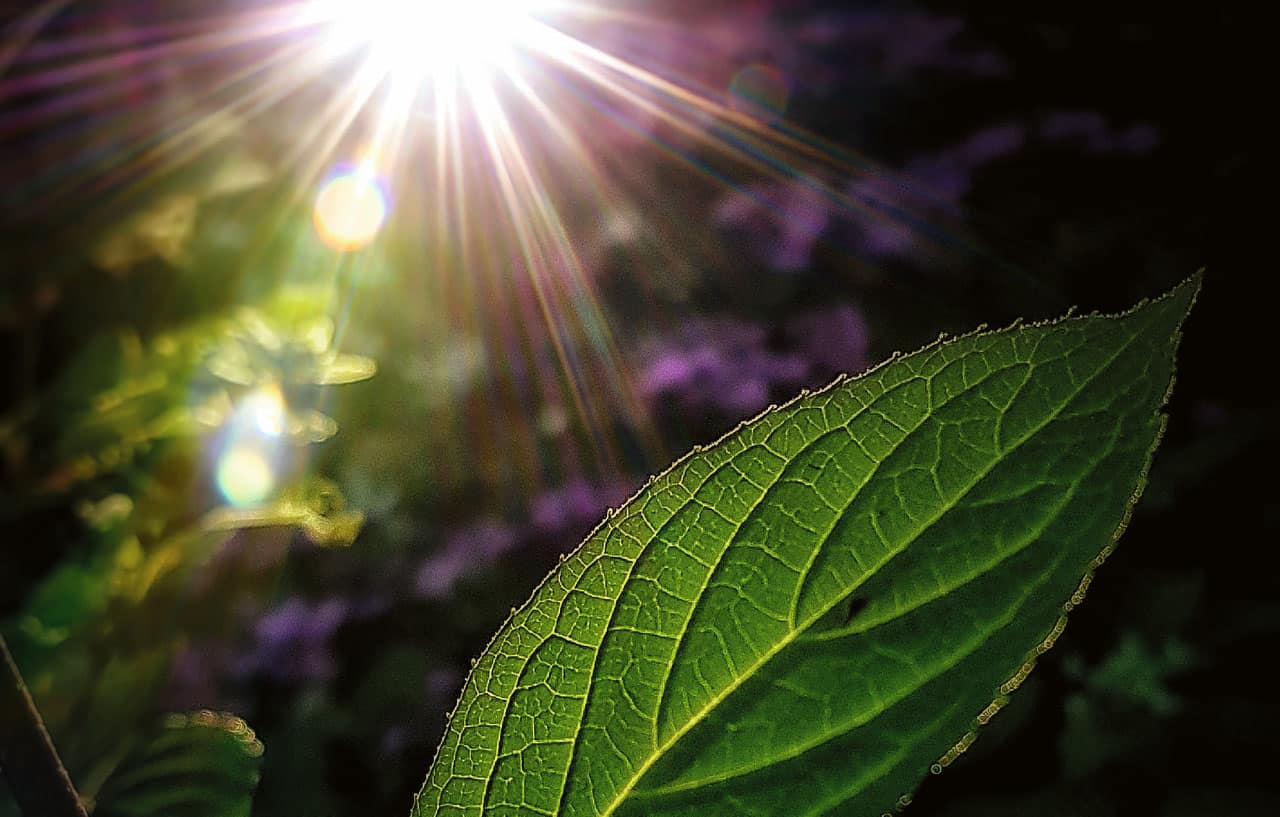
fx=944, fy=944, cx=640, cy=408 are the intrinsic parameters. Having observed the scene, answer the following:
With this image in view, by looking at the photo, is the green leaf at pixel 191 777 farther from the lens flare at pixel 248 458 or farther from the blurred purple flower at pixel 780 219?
the blurred purple flower at pixel 780 219

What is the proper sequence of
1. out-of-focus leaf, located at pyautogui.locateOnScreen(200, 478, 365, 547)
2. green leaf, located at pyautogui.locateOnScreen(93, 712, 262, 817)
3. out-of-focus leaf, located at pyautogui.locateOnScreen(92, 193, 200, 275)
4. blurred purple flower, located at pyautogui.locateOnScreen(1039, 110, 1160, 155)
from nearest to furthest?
green leaf, located at pyautogui.locateOnScreen(93, 712, 262, 817) → out-of-focus leaf, located at pyautogui.locateOnScreen(200, 478, 365, 547) → out-of-focus leaf, located at pyautogui.locateOnScreen(92, 193, 200, 275) → blurred purple flower, located at pyautogui.locateOnScreen(1039, 110, 1160, 155)

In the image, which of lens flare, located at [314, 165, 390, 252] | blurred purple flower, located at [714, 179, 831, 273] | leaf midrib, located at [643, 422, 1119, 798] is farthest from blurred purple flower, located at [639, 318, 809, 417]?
leaf midrib, located at [643, 422, 1119, 798]

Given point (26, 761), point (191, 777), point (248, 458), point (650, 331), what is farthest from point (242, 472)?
point (26, 761)

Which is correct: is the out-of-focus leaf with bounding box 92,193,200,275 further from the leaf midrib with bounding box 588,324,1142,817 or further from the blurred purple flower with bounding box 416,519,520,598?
the leaf midrib with bounding box 588,324,1142,817

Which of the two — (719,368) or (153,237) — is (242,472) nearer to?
(153,237)

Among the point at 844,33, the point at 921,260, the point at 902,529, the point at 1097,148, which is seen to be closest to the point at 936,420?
the point at 902,529

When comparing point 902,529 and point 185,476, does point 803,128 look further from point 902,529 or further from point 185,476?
point 902,529
